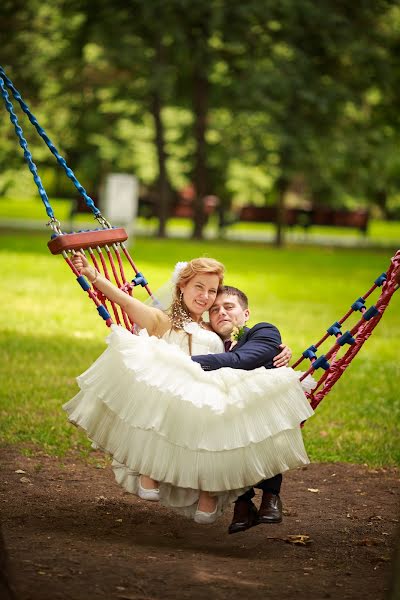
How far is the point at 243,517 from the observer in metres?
4.16

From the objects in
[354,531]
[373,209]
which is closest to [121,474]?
[354,531]

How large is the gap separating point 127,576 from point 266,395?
2.89ft

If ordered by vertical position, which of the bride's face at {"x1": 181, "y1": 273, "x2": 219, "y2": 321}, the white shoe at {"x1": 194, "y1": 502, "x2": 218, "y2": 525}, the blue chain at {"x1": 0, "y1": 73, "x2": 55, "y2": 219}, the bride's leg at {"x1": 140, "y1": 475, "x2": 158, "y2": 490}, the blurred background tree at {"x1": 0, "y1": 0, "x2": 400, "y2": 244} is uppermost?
the blurred background tree at {"x1": 0, "y1": 0, "x2": 400, "y2": 244}

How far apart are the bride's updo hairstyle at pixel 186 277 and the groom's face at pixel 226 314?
8 centimetres

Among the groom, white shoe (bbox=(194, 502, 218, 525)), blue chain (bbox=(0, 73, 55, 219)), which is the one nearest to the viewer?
white shoe (bbox=(194, 502, 218, 525))

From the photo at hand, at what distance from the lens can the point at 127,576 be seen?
345 centimetres

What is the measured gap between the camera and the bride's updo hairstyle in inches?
170

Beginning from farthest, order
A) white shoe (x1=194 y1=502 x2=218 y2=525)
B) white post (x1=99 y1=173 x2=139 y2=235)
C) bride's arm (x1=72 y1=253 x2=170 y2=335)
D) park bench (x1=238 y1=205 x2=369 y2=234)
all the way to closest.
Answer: park bench (x1=238 y1=205 x2=369 y2=234), white post (x1=99 y1=173 x2=139 y2=235), bride's arm (x1=72 y1=253 x2=170 y2=335), white shoe (x1=194 y1=502 x2=218 y2=525)

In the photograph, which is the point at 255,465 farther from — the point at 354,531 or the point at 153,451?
the point at 354,531

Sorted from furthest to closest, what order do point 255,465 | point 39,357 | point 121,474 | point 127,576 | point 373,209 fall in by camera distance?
point 373,209 → point 39,357 → point 121,474 → point 255,465 → point 127,576

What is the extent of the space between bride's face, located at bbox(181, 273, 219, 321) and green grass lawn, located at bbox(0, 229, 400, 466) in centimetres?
165

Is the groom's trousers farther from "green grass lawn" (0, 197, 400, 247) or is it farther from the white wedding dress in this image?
"green grass lawn" (0, 197, 400, 247)

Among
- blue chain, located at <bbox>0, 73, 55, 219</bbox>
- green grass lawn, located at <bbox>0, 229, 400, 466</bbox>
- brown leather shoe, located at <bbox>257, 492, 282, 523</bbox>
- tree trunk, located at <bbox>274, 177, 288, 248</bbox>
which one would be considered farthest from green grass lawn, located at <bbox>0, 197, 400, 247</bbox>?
brown leather shoe, located at <bbox>257, 492, 282, 523</bbox>

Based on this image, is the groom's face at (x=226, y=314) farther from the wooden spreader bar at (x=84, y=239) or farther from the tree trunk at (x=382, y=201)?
the tree trunk at (x=382, y=201)
